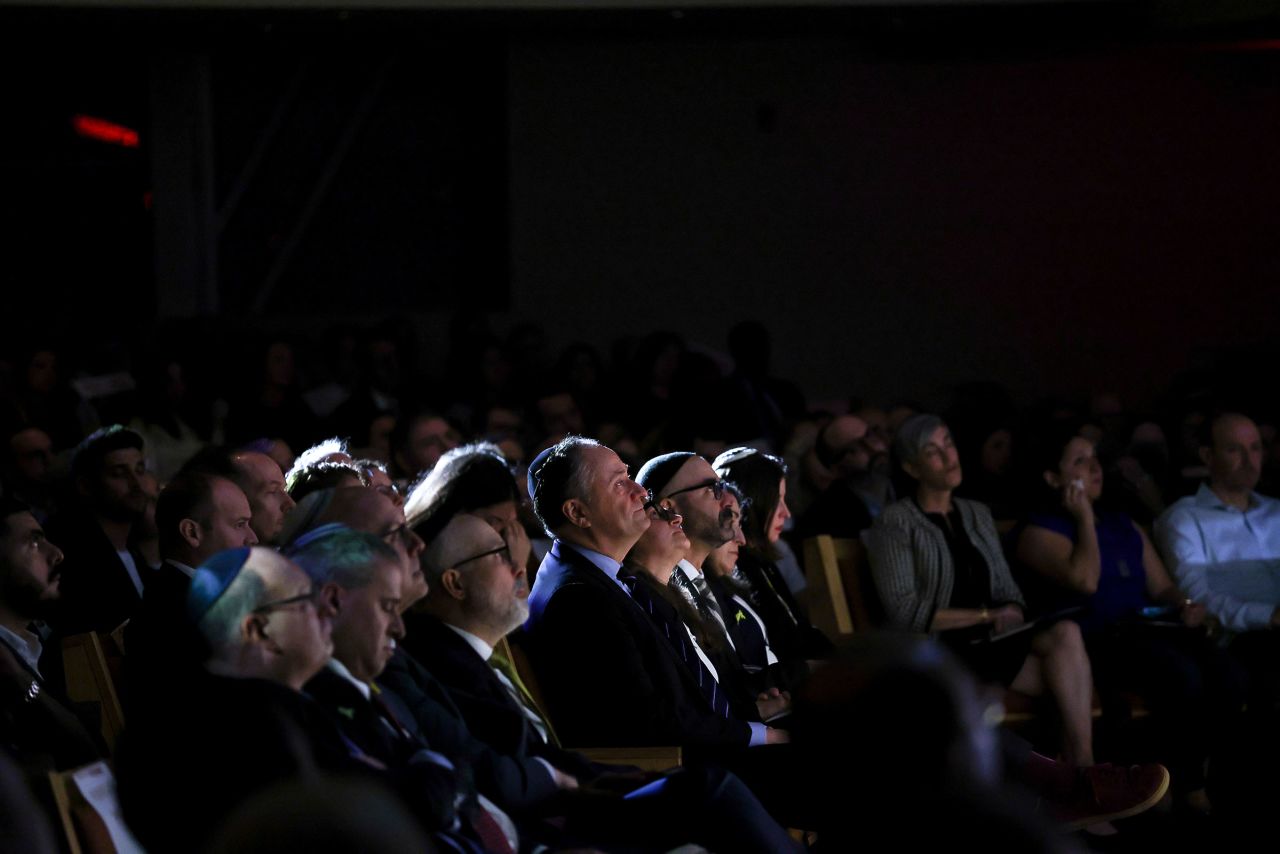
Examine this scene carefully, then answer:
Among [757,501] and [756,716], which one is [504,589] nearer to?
[756,716]

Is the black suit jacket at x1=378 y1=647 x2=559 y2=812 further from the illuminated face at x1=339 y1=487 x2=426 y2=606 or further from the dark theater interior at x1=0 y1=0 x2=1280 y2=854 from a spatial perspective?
the illuminated face at x1=339 y1=487 x2=426 y2=606

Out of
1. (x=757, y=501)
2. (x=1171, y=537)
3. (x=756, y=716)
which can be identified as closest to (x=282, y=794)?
(x=756, y=716)

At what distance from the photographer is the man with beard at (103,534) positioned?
4.26 metres

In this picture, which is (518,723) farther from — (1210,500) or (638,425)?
(638,425)

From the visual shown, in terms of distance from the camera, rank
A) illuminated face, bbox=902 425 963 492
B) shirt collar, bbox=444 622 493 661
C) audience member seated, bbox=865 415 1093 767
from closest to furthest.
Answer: shirt collar, bbox=444 622 493 661 < audience member seated, bbox=865 415 1093 767 < illuminated face, bbox=902 425 963 492

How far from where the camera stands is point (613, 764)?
3273 millimetres

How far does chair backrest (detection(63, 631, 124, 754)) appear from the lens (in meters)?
3.18

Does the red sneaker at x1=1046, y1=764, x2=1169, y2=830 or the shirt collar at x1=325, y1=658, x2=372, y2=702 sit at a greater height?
the shirt collar at x1=325, y1=658, x2=372, y2=702

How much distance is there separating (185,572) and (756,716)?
4.63ft

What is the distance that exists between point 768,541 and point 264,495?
1506 mm

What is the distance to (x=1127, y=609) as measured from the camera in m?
5.28

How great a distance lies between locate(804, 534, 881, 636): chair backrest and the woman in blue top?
22.6 inches

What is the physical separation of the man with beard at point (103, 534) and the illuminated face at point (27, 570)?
0.50 m

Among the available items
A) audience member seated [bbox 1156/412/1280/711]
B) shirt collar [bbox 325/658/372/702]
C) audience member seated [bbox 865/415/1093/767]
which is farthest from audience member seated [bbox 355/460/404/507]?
audience member seated [bbox 1156/412/1280/711]
